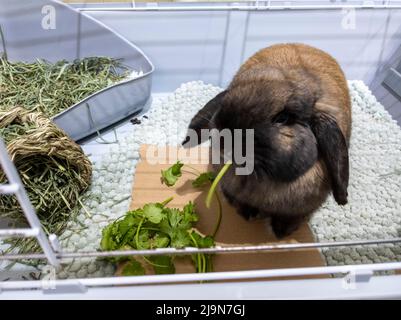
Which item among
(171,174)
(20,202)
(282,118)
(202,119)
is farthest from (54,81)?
(282,118)

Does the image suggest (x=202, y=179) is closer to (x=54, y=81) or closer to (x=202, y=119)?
(x=202, y=119)

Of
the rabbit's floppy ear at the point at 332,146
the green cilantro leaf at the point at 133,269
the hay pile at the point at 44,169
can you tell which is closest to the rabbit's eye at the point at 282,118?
the rabbit's floppy ear at the point at 332,146

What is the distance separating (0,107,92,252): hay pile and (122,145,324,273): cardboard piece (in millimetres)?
242

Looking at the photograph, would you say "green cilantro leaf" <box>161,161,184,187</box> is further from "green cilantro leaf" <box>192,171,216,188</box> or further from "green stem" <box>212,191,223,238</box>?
"green stem" <box>212,191,223,238</box>

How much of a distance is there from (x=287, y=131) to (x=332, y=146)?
6.2 inches

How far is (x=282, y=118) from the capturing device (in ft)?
2.85

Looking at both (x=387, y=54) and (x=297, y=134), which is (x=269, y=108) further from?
(x=387, y=54)

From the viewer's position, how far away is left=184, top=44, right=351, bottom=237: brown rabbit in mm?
826

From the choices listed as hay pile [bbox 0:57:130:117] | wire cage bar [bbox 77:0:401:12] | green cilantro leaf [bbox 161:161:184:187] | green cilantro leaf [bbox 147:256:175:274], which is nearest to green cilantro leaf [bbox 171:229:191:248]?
green cilantro leaf [bbox 147:256:175:274]

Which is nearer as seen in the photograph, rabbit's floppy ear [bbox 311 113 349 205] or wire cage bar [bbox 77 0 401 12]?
rabbit's floppy ear [bbox 311 113 349 205]

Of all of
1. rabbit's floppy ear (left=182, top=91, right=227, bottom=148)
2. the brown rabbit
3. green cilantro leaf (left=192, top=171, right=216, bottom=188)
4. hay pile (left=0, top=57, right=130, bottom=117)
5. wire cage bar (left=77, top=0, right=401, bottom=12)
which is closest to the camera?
the brown rabbit

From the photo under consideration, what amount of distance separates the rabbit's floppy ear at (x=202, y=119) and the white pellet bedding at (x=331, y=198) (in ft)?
1.50
